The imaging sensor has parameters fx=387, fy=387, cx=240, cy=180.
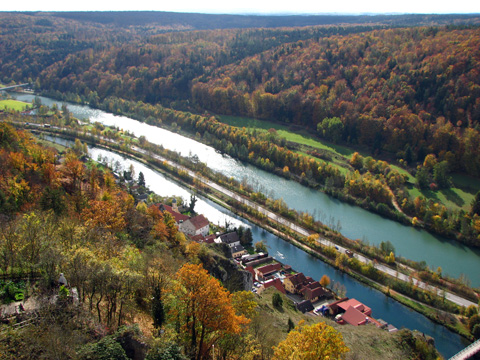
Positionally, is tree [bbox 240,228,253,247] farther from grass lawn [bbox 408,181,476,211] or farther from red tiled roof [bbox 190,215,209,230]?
grass lawn [bbox 408,181,476,211]

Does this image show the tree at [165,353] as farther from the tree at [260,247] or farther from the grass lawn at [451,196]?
the grass lawn at [451,196]

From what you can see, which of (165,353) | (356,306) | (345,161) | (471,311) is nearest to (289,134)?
(345,161)

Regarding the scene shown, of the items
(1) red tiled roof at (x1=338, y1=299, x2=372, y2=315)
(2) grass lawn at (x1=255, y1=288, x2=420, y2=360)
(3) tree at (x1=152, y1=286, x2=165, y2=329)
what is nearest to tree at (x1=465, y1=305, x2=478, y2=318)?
(1) red tiled roof at (x1=338, y1=299, x2=372, y2=315)

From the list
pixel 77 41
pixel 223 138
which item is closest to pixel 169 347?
pixel 223 138

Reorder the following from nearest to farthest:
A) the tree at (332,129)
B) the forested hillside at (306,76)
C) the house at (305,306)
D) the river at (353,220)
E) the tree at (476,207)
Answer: the house at (305,306) → the river at (353,220) → the tree at (476,207) → the forested hillside at (306,76) → the tree at (332,129)

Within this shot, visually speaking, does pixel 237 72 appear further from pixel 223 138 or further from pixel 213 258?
pixel 213 258

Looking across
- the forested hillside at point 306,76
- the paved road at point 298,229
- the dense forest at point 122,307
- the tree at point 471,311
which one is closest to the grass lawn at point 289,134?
the forested hillside at point 306,76

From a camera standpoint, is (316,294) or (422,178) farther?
(422,178)

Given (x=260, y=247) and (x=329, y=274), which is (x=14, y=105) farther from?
(x=329, y=274)
